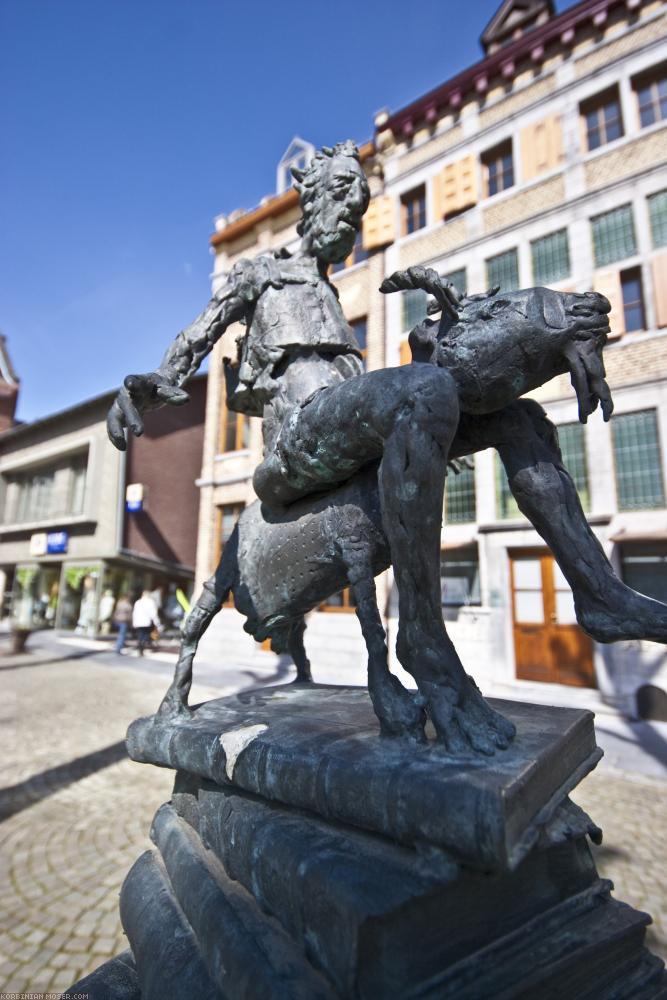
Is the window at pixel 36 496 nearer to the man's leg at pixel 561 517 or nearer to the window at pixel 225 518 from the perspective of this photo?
the window at pixel 225 518

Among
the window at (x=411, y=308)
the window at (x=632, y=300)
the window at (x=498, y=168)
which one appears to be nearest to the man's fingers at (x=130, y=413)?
the window at (x=632, y=300)

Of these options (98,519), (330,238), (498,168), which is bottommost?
(330,238)

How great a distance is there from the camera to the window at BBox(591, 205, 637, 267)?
862 cm

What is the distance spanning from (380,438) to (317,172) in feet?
4.21

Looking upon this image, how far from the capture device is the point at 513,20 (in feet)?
37.2

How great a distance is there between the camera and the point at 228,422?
13359 millimetres

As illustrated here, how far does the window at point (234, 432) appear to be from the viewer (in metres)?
13.0

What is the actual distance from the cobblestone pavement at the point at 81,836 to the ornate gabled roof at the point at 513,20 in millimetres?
13669

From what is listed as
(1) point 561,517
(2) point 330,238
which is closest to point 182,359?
(2) point 330,238

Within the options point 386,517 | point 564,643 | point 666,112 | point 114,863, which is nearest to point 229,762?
point 386,517

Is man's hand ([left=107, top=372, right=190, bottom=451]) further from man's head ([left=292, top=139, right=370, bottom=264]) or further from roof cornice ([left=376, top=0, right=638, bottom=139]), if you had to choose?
roof cornice ([left=376, top=0, right=638, bottom=139])

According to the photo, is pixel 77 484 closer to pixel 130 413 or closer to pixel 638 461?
pixel 638 461

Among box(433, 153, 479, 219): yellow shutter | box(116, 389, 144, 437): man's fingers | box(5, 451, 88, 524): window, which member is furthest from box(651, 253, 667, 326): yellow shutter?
box(5, 451, 88, 524): window

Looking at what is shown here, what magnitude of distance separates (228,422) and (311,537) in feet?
39.7
